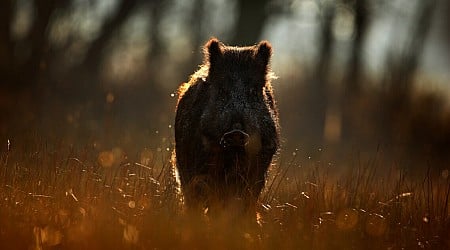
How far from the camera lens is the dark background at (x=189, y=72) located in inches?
542

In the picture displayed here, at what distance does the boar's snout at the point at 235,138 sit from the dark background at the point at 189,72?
8.79 feet

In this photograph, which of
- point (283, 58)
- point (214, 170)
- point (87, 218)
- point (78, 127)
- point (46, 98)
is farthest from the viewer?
point (283, 58)

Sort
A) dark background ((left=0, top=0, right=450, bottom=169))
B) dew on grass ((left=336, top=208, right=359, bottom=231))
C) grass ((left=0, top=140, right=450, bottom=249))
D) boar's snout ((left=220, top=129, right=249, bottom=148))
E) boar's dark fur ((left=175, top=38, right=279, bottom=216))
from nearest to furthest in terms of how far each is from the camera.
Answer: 1. grass ((left=0, top=140, right=450, bottom=249))
2. dew on grass ((left=336, top=208, right=359, bottom=231))
3. boar's snout ((left=220, top=129, right=249, bottom=148))
4. boar's dark fur ((left=175, top=38, right=279, bottom=216))
5. dark background ((left=0, top=0, right=450, bottom=169))

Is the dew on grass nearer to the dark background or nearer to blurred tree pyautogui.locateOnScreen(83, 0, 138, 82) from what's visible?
the dark background

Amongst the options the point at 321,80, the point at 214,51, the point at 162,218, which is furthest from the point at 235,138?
the point at 321,80

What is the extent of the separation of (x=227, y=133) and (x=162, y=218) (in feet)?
3.49

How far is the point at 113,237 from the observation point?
4711 millimetres

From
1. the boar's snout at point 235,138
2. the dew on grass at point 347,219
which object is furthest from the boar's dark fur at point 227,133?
the dew on grass at point 347,219

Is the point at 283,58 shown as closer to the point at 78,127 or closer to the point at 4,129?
the point at 78,127

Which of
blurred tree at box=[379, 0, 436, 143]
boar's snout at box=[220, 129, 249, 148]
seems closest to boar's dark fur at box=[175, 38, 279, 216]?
boar's snout at box=[220, 129, 249, 148]

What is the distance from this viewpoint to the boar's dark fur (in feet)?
20.8

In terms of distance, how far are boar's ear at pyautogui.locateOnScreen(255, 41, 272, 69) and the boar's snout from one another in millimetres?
1300

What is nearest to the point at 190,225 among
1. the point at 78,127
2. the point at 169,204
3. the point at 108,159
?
the point at 169,204

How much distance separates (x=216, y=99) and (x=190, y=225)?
1.76 metres
